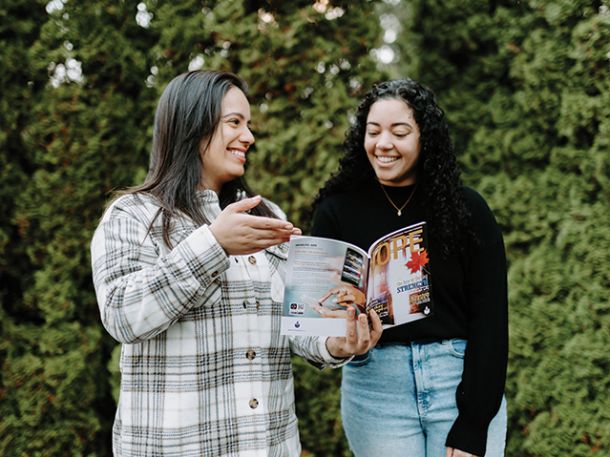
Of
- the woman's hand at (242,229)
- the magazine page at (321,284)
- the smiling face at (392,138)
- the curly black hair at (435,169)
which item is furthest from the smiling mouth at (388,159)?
the woman's hand at (242,229)

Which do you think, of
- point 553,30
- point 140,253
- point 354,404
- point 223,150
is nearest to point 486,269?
point 354,404

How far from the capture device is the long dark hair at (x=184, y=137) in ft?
6.23

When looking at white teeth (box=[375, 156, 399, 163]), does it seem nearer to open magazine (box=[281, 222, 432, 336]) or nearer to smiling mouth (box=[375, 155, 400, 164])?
smiling mouth (box=[375, 155, 400, 164])

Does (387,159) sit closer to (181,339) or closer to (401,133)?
(401,133)

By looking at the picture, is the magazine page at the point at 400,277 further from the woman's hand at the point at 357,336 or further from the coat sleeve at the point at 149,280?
the coat sleeve at the point at 149,280

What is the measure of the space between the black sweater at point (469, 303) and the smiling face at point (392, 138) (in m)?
0.14

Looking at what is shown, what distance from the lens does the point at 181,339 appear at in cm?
176

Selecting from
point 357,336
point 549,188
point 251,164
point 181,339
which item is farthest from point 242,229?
point 549,188

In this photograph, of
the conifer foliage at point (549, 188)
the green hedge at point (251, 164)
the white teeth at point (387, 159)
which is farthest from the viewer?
the green hedge at point (251, 164)

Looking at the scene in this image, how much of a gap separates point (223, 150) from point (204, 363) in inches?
29.6

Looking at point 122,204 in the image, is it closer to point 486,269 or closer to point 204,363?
point 204,363

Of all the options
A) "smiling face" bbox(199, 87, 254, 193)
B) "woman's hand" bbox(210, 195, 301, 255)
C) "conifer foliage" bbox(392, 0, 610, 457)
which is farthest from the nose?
"conifer foliage" bbox(392, 0, 610, 457)

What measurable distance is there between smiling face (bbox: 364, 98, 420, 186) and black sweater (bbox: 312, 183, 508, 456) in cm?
14

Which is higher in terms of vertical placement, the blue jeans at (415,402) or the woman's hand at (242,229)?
the woman's hand at (242,229)
